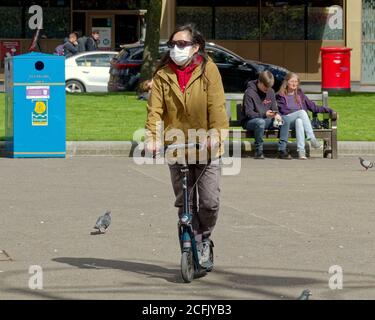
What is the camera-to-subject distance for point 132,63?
3002 centimetres

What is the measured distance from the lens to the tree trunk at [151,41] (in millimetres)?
27188

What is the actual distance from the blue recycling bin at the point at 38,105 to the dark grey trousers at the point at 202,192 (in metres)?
8.96

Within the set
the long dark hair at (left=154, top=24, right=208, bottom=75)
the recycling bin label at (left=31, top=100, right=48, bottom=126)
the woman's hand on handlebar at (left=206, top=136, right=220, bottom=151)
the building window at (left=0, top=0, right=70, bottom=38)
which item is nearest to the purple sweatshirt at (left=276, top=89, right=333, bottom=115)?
the recycling bin label at (left=31, top=100, right=48, bottom=126)

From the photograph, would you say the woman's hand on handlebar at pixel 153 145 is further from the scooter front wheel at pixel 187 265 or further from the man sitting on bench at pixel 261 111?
the man sitting on bench at pixel 261 111

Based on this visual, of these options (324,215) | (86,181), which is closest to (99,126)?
(86,181)

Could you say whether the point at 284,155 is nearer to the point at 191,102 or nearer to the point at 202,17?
the point at 191,102

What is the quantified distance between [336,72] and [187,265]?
24473 millimetres

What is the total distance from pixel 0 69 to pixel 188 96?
33854mm

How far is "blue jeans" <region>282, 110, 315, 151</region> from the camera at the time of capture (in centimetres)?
1775

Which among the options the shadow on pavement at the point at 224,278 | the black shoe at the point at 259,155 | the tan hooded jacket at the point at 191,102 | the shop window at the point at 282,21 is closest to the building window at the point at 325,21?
the shop window at the point at 282,21

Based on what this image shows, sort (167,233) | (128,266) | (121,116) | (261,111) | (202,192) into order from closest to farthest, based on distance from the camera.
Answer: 1. (202,192)
2. (128,266)
3. (167,233)
4. (261,111)
5. (121,116)

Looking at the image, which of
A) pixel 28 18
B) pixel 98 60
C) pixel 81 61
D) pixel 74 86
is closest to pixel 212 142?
pixel 74 86

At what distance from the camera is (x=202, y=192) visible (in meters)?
8.84
